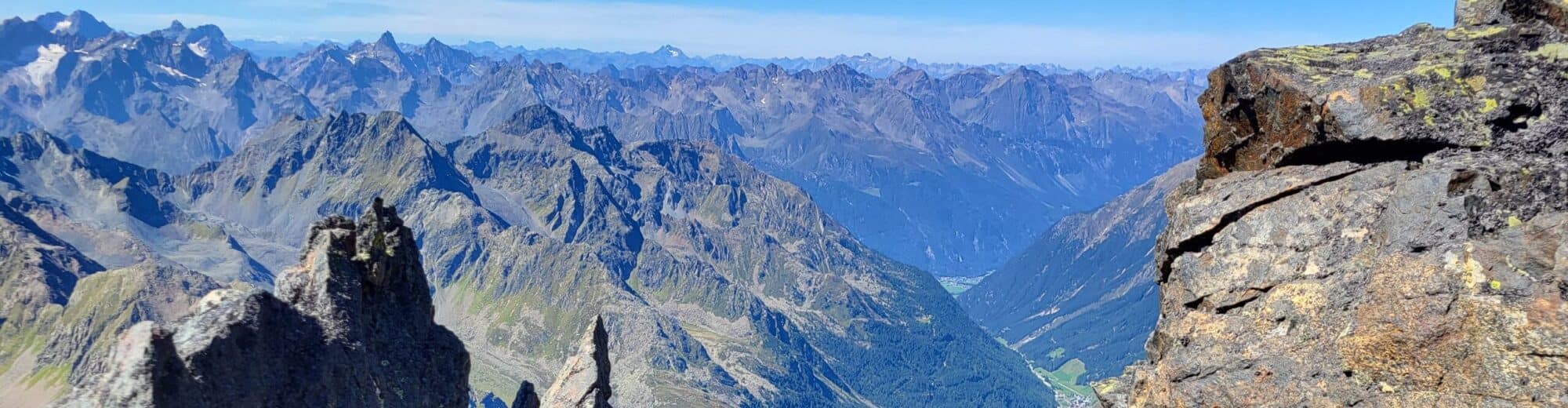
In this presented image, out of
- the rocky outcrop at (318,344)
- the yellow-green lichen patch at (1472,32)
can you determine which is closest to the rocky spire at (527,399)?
the rocky outcrop at (318,344)

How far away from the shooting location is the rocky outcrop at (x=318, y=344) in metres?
18.5

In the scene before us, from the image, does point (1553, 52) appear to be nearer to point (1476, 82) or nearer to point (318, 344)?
point (1476, 82)

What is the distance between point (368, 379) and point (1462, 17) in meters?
27.3

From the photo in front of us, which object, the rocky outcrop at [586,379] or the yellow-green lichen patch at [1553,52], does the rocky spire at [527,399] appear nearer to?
the rocky outcrop at [586,379]

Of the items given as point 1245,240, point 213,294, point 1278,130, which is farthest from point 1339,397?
point 213,294

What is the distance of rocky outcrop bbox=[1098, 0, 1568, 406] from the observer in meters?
12.9

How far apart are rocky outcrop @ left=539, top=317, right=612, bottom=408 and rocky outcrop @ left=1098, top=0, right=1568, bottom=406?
2111cm

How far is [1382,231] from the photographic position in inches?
582

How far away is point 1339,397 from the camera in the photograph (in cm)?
1405

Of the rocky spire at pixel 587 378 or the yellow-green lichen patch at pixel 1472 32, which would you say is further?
the rocky spire at pixel 587 378

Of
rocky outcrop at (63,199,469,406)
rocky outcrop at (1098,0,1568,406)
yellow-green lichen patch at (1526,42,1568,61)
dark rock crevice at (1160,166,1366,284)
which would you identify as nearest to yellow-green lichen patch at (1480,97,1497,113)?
rocky outcrop at (1098,0,1568,406)

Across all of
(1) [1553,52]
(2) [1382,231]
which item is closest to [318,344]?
(2) [1382,231]

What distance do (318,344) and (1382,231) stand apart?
77.6 ft

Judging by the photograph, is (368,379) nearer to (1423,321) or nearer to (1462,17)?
(1423,321)
